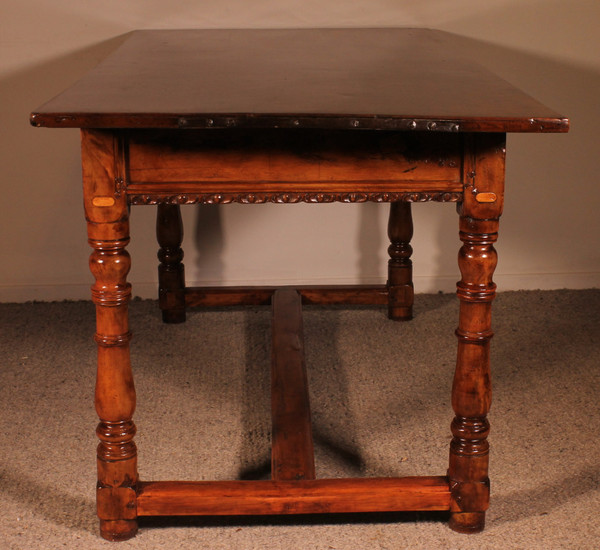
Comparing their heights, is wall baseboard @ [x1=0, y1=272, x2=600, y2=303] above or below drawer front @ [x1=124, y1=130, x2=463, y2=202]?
below

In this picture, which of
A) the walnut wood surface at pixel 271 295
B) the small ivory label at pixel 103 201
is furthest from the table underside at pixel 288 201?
the walnut wood surface at pixel 271 295

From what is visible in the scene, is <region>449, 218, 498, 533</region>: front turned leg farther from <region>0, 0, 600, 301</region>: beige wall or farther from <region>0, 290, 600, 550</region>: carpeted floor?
<region>0, 0, 600, 301</region>: beige wall

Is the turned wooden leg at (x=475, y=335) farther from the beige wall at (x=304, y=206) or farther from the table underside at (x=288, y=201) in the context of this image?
the beige wall at (x=304, y=206)

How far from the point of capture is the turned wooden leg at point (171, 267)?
2783mm

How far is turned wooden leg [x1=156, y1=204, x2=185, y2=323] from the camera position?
2783 mm

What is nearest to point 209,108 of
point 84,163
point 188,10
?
point 84,163

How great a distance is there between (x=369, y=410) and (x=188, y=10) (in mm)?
1411

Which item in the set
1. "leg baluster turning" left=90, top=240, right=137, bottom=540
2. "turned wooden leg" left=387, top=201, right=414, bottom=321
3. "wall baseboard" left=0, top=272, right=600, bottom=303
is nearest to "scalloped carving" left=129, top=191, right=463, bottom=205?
"leg baluster turning" left=90, top=240, right=137, bottom=540

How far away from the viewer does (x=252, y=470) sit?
192 cm

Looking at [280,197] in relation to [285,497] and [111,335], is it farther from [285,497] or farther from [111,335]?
[285,497]

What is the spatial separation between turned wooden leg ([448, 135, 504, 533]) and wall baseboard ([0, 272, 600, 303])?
4.86 feet

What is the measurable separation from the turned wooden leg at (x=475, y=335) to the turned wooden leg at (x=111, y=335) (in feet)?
1.97

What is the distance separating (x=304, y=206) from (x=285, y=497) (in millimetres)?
1548

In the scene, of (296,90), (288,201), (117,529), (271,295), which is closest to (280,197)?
(288,201)
